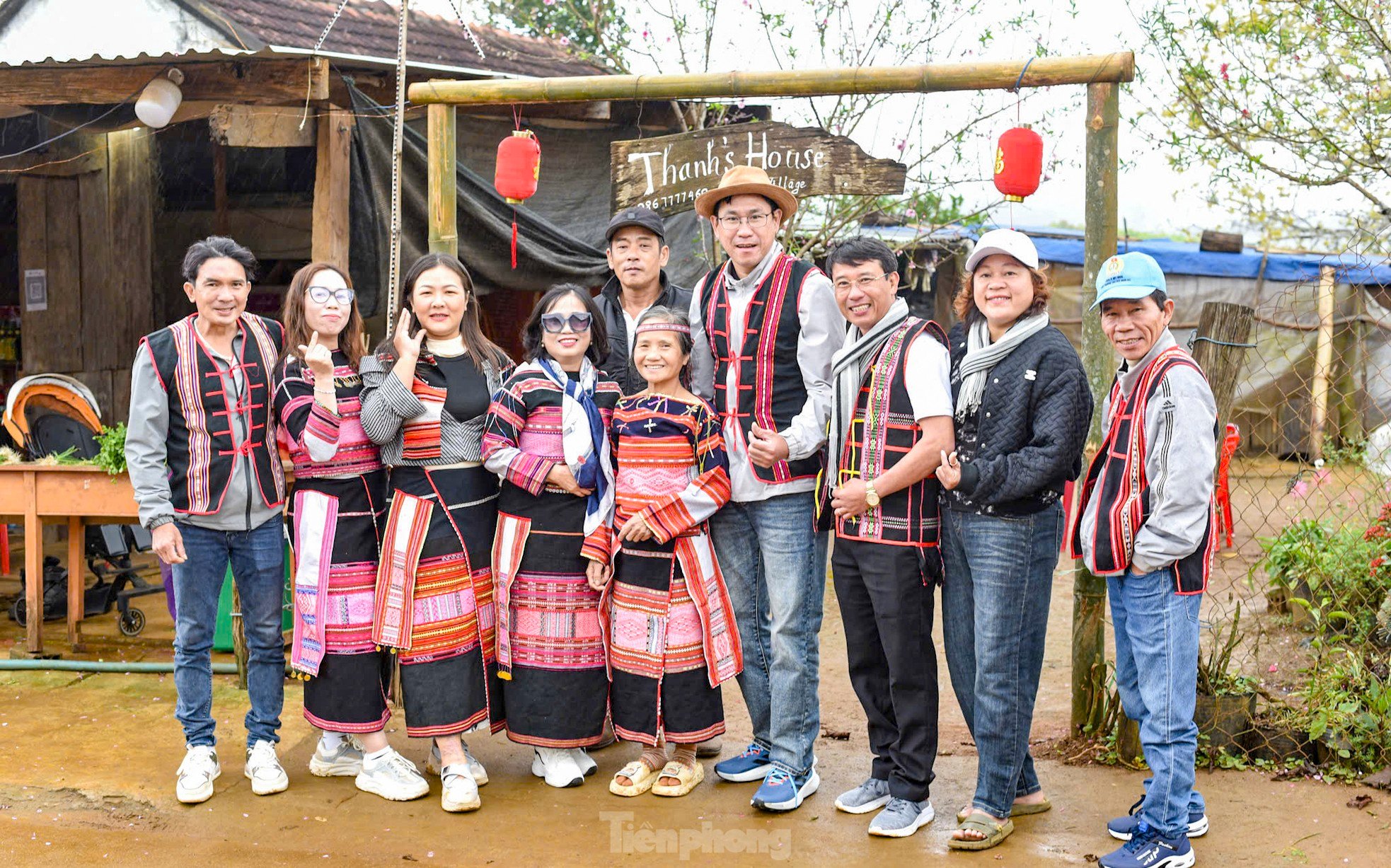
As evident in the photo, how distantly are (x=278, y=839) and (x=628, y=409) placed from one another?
5.47 feet

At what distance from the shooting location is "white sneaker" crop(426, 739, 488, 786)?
416 centimetres

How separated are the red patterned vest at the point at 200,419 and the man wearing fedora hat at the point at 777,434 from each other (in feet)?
4.93

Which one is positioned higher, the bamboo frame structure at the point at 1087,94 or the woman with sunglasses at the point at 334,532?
the bamboo frame structure at the point at 1087,94

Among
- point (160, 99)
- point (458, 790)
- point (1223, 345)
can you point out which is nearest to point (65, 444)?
point (160, 99)

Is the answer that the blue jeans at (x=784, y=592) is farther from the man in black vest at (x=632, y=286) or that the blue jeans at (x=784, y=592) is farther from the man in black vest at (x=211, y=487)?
the man in black vest at (x=211, y=487)

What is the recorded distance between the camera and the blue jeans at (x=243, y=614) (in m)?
4.07

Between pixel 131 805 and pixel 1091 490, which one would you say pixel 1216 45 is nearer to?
pixel 1091 490

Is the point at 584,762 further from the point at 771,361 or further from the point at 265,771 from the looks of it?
the point at 771,361

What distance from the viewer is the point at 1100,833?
3703 millimetres

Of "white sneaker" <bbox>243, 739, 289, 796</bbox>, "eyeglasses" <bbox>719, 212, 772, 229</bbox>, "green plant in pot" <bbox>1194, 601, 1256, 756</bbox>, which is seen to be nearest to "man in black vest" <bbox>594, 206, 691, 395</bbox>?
"eyeglasses" <bbox>719, 212, 772, 229</bbox>

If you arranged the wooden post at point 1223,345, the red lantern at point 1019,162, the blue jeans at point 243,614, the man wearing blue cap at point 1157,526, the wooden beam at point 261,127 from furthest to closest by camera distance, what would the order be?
the wooden beam at point 261,127
the wooden post at point 1223,345
the red lantern at point 1019,162
the blue jeans at point 243,614
the man wearing blue cap at point 1157,526

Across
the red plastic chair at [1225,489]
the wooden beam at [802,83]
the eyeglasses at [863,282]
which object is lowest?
the red plastic chair at [1225,489]

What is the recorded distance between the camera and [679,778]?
406 cm

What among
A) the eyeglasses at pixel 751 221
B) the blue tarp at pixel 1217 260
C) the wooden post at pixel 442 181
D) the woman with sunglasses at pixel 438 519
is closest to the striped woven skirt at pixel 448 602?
the woman with sunglasses at pixel 438 519
